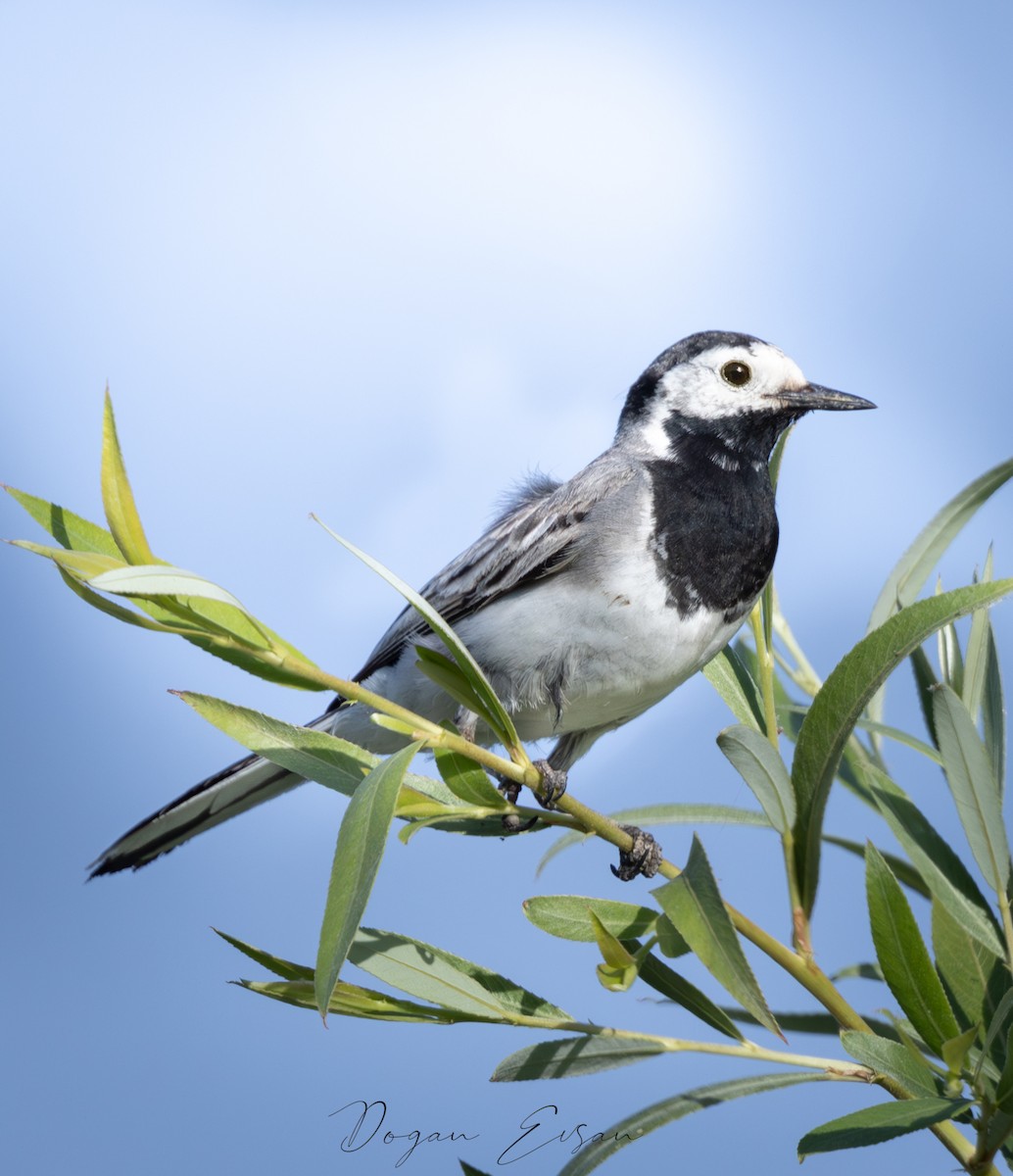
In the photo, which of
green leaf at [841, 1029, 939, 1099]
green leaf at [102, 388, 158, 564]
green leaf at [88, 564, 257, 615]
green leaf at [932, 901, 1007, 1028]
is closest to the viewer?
Answer: green leaf at [88, 564, 257, 615]

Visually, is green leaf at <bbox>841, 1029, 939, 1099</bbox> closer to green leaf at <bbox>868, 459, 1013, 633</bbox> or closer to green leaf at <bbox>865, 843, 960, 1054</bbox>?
green leaf at <bbox>865, 843, 960, 1054</bbox>

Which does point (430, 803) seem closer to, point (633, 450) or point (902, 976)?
point (902, 976)

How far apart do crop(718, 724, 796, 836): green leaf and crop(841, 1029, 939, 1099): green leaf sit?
277 millimetres

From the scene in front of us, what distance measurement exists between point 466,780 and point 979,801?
61 centimetres

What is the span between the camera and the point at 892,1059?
1298 mm

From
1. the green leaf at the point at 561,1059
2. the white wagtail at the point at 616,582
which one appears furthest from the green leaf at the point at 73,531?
the white wagtail at the point at 616,582

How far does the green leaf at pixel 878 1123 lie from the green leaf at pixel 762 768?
13.7 inches

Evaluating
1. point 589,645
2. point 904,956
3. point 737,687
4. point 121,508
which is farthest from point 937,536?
point 121,508

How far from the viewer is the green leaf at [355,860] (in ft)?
Answer: 3.62

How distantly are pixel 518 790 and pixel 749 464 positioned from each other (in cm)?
86

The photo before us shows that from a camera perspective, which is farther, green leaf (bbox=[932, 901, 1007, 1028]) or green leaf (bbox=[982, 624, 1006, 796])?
green leaf (bbox=[982, 624, 1006, 796])

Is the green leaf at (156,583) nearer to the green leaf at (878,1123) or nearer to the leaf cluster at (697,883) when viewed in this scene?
the leaf cluster at (697,883)

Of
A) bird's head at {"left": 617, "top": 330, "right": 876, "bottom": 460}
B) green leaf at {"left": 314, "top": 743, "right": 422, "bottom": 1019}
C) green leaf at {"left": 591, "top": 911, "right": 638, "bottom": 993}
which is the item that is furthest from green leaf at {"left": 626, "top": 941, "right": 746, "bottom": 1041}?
bird's head at {"left": 617, "top": 330, "right": 876, "bottom": 460}

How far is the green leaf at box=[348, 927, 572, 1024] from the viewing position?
Answer: 1479mm
